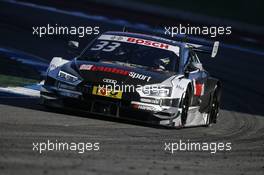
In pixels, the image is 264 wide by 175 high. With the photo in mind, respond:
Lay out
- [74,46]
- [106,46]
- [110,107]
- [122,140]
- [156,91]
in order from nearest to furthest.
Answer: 1. [122,140]
2. [110,107]
3. [156,91]
4. [106,46]
5. [74,46]

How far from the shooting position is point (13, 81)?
599 inches

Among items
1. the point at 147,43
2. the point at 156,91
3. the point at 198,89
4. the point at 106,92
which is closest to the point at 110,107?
the point at 106,92

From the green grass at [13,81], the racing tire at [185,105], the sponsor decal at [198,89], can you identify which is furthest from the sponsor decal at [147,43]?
the green grass at [13,81]

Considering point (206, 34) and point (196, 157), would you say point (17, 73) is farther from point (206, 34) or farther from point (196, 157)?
point (206, 34)

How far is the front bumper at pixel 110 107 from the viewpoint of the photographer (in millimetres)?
11297

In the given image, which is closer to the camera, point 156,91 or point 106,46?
point 156,91

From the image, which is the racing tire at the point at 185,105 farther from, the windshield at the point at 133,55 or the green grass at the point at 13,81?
the green grass at the point at 13,81

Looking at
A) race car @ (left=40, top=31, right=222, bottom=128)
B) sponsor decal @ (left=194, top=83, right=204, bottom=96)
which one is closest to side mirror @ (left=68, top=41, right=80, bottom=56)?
race car @ (left=40, top=31, right=222, bottom=128)

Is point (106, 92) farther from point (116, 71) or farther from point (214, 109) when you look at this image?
point (214, 109)

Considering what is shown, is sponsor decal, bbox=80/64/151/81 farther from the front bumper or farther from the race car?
the front bumper

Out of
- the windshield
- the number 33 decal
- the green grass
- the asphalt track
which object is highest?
the number 33 decal

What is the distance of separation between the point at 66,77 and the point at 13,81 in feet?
12.4

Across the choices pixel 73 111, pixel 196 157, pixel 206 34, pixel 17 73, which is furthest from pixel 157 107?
pixel 206 34

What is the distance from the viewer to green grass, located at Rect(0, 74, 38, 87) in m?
14.7
